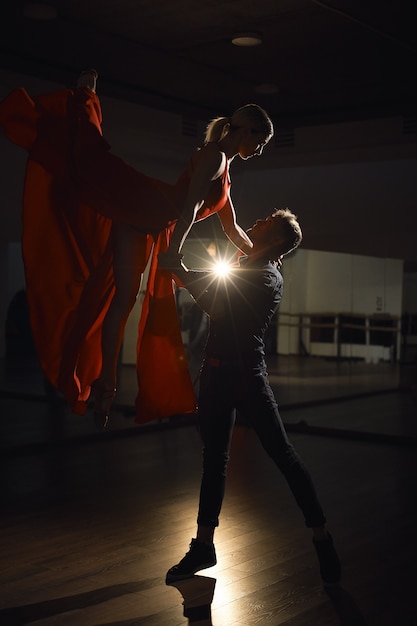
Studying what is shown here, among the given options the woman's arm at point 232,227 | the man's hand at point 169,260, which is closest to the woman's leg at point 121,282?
the man's hand at point 169,260

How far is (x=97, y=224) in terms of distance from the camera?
12.4 ft

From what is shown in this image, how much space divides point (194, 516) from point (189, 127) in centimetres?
489

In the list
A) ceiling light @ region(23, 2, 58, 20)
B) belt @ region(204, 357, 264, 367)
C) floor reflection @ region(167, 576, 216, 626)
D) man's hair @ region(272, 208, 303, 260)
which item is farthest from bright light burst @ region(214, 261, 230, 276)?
ceiling light @ region(23, 2, 58, 20)

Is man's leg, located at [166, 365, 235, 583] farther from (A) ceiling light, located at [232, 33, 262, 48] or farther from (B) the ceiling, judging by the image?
(A) ceiling light, located at [232, 33, 262, 48]

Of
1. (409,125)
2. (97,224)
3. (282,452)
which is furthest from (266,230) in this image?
(409,125)

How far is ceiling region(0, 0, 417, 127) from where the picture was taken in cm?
587

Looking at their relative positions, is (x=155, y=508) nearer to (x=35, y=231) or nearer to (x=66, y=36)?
(x=35, y=231)

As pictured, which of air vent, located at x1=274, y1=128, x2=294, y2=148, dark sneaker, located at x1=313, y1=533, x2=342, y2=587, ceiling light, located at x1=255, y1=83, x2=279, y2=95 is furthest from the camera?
air vent, located at x1=274, y1=128, x2=294, y2=148

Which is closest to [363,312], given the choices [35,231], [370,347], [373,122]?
[370,347]

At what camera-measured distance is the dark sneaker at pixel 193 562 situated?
13.3ft

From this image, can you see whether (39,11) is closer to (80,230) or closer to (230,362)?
(80,230)

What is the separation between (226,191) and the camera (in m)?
3.73

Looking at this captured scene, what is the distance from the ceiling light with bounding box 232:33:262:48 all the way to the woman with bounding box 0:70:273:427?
280cm

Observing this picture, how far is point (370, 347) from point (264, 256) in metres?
5.01
